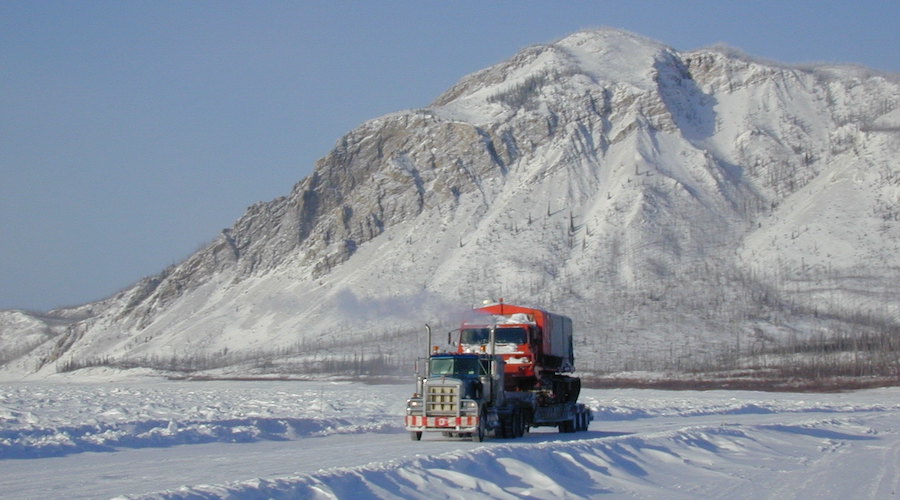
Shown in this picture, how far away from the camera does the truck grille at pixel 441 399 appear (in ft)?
103

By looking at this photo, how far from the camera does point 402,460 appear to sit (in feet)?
69.8

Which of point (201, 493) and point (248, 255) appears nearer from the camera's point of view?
point (201, 493)

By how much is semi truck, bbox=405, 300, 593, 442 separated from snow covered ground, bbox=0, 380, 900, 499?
1.01m

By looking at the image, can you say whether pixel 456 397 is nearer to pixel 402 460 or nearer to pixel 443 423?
pixel 443 423

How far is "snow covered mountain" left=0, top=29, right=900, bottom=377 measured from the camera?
5177 inches

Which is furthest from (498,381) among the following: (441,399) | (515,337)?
(515,337)

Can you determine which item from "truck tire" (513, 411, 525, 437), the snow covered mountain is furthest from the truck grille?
the snow covered mountain

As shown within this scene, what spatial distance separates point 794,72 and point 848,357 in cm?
9985

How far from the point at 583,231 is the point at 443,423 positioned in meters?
125

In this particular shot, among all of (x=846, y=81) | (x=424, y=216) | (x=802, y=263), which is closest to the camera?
(x=802, y=263)

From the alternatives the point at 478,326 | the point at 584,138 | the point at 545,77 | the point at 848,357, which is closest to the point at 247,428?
the point at 478,326

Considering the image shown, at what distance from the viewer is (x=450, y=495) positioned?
19.0 meters

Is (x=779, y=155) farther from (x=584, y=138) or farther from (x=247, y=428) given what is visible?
(x=247, y=428)

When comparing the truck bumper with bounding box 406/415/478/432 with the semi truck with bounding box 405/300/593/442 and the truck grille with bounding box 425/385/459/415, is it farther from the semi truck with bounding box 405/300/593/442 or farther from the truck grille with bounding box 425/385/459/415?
the truck grille with bounding box 425/385/459/415
